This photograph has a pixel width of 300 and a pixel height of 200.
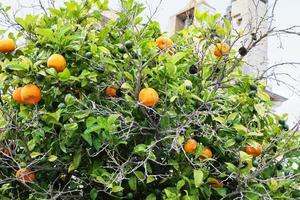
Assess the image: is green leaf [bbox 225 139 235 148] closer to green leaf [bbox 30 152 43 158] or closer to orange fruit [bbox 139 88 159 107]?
orange fruit [bbox 139 88 159 107]

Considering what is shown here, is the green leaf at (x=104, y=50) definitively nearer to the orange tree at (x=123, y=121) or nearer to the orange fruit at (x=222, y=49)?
the orange tree at (x=123, y=121)

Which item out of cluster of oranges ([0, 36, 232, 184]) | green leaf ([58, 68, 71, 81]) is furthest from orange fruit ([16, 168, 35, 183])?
green leaf ([58, 68, 71, 81])

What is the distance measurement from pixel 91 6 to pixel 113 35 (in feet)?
0.65

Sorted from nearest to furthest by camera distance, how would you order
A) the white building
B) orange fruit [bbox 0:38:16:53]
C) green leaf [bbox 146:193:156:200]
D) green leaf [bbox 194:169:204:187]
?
green leaf [bbox 194:169:204:187] → green leaf [bbox 146:193:156:200] → orange fruit [bbox 0:38:16:53] → the white building

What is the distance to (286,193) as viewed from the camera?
1785 mm

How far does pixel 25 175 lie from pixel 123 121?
16.7 inches

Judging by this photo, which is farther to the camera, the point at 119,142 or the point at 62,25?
the point at 62,25

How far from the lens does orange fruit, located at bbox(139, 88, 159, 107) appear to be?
5.10 feet

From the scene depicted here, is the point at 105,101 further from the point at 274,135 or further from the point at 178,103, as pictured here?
the point at 274,135

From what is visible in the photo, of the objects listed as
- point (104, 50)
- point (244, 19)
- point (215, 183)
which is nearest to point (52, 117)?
point (104, 50)

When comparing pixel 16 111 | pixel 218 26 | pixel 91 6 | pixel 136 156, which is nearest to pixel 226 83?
pixel 218 26

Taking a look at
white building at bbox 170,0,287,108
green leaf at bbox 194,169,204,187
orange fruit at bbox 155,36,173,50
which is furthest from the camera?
white building at bbox 170,0,287,108

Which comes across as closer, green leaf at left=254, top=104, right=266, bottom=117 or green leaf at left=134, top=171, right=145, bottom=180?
green leaf at left=134, top=171, right=145, bottom=180

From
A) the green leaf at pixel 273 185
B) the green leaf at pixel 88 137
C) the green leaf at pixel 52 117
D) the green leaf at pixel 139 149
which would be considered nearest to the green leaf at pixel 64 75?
the green leaf at pixel 52 117
